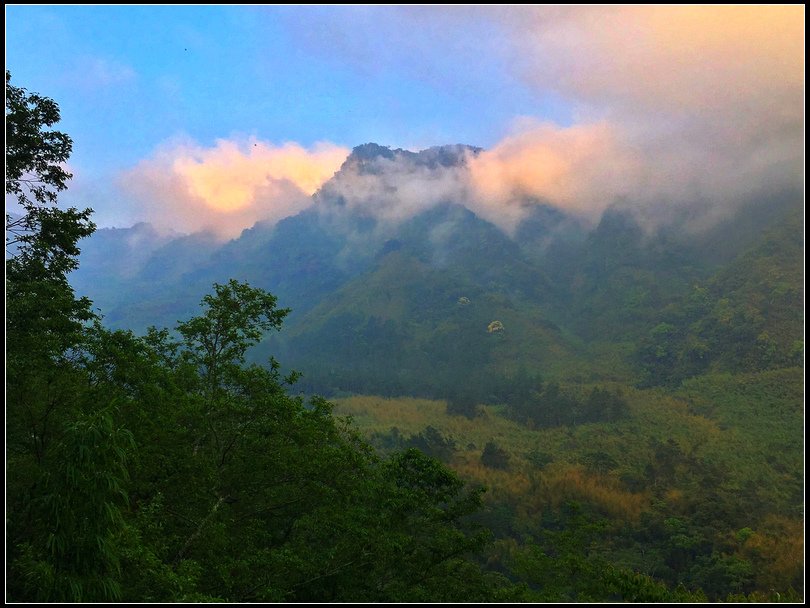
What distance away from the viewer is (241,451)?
608 inches

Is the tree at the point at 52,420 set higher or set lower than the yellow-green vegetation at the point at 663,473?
higher

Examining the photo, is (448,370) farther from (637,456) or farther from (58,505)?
(58,505)

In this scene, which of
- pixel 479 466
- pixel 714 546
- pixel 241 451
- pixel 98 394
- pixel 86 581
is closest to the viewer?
pixel 86 581

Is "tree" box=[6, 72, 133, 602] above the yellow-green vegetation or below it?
above

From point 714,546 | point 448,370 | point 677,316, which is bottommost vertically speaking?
point 714,546

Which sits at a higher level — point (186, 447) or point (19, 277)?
point (19, 277)

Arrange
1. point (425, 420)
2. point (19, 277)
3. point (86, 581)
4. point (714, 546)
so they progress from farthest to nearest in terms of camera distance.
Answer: point (425, 420) → point (714, 546) → point (19, 277) → point (86, 581)

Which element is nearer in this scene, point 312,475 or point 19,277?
point 19,277

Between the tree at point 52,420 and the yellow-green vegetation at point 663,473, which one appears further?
the yellow-green vegetation at point 663,473

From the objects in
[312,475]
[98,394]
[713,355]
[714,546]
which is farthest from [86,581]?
[713,355]

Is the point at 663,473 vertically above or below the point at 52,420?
below

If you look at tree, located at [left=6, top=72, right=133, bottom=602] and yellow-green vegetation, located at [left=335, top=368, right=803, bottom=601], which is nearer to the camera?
tree, located at [left=6, top=72, right=133, bottom=602]

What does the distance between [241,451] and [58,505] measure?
882cm

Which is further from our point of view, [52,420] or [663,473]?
[663,473]
